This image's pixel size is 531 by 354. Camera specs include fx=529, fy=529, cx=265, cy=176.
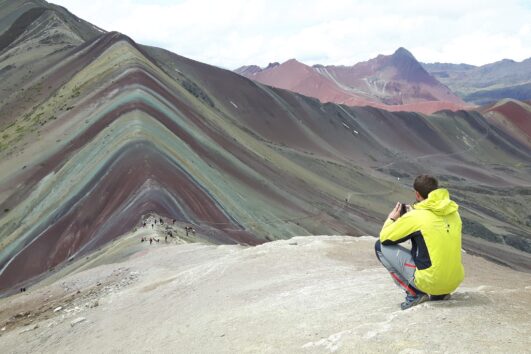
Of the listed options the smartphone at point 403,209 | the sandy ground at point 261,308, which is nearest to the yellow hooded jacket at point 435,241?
the sandy ground at point 261,308

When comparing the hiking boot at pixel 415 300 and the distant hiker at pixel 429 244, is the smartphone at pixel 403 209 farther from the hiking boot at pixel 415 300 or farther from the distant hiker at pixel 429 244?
the hiking boot at pixel 415 300

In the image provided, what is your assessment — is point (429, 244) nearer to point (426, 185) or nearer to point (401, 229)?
point (401, 229)

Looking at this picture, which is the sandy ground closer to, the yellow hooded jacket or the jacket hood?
the yellow hooded jacket

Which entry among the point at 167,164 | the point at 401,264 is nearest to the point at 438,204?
the point at 401,264

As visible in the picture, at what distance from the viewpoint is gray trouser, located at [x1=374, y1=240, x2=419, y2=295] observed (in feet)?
22.0

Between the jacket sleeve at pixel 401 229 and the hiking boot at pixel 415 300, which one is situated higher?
the jacket sleeve at pixel 401 229

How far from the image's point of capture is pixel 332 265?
11625mm

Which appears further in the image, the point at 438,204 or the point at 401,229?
the point at 401,229

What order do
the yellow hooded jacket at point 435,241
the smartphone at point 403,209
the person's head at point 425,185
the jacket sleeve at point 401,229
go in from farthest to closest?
1. the smartphone at point 403,209
2. the person's head at point 425,185
3. the jacket sleeve at point 401,229
4. the yellow hooded jacket at point 435,241

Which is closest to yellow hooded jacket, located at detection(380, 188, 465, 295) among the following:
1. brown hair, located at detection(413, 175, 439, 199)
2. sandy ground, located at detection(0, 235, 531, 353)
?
brown hair, located at detection(413, 175, 439, 199)

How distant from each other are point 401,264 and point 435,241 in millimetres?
666

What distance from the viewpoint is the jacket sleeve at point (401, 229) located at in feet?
21.3

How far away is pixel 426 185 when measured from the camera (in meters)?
6.66

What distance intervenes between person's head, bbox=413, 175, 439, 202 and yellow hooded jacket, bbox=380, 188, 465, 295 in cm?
12
